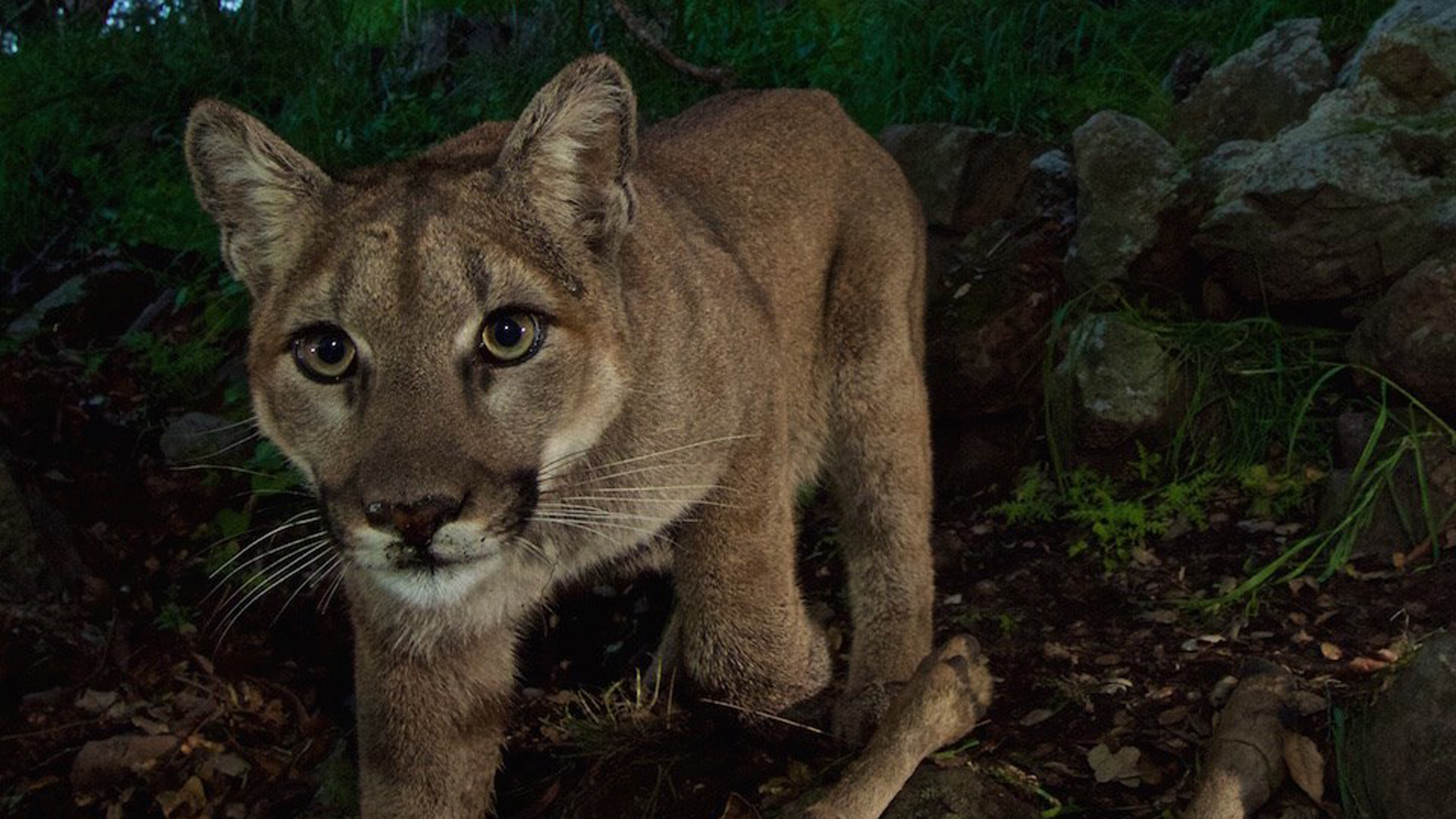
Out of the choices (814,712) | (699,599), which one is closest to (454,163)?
(699,599)

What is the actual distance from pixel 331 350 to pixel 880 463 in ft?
5.77

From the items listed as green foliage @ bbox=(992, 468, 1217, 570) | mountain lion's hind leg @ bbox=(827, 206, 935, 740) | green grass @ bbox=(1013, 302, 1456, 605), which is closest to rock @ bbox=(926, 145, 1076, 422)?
green grass @ bbox=(1013, 302, 1456, 605)

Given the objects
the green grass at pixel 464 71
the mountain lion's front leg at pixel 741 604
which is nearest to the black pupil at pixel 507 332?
the mountain lion's front leg at pixel 741 604

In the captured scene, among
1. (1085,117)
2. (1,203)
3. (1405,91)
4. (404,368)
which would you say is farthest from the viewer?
(1,203)

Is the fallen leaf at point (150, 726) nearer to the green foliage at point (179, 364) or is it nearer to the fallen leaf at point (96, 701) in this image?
the fallen leaf at point (96, 701)

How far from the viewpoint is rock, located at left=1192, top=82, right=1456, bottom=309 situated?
402cm

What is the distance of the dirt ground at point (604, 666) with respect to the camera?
291cm

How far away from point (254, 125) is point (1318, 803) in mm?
2463

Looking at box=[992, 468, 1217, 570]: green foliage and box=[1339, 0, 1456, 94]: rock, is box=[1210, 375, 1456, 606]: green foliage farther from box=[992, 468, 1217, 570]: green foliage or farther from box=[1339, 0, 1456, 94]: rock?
box=[1339, 0, 1456, 94]: rock

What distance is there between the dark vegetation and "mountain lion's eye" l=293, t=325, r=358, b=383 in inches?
12.6

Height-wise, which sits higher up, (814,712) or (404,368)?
(404,368)

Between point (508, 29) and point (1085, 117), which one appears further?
point (508, 29)

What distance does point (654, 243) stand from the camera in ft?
10.0

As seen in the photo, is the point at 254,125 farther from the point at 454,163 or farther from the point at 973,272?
the point at 973,272
